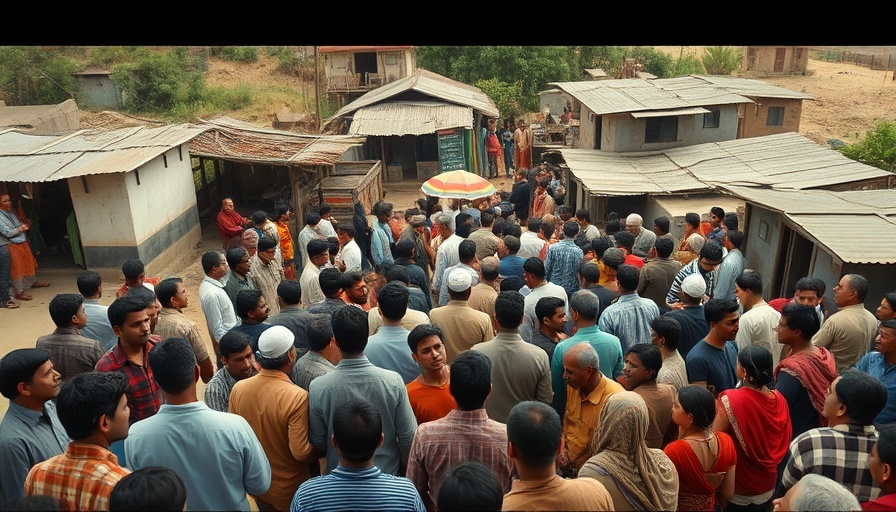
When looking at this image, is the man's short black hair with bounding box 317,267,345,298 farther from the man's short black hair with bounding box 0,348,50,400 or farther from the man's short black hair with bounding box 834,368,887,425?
the man's short black hair with bounding box 834,368,887,425

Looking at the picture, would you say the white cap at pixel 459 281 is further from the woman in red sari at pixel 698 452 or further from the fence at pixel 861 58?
the fence at pixel 861 58

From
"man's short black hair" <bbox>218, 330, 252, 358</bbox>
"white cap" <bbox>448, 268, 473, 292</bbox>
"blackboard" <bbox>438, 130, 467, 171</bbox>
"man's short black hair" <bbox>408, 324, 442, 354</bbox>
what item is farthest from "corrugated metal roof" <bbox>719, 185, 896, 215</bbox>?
"blackboard" <bbox>438, 130, 467, 171</bbox>

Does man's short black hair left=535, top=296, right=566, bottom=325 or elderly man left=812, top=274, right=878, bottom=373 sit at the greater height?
man's short black hair left=535, top=296, right=566, bottom=325

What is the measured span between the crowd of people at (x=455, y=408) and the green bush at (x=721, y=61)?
34217 mm

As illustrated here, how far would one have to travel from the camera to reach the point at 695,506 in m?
3.70

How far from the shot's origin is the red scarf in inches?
180

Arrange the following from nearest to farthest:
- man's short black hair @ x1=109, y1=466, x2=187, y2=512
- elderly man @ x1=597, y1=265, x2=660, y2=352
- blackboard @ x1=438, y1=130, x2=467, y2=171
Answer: man's short black hair @ x1=109, y1=466, x2=187, y2=512
elderly man @ x1=597, y1=265, x2=660, y2=352
blackboard @ x1=438, y1=130, x2=467, y2=171

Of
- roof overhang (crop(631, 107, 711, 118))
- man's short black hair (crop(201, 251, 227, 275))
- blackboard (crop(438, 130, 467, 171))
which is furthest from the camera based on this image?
blackboard (crop(438, 130, 467, 171))

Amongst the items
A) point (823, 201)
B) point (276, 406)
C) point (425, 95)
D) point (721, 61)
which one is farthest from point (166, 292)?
point (721, 61)

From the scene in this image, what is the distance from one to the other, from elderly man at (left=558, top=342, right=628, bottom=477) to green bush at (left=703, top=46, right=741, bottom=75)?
118ft

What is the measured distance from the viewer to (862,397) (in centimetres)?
361

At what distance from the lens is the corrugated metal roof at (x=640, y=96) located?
1630 cm

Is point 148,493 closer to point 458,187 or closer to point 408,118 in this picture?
point 458,187
